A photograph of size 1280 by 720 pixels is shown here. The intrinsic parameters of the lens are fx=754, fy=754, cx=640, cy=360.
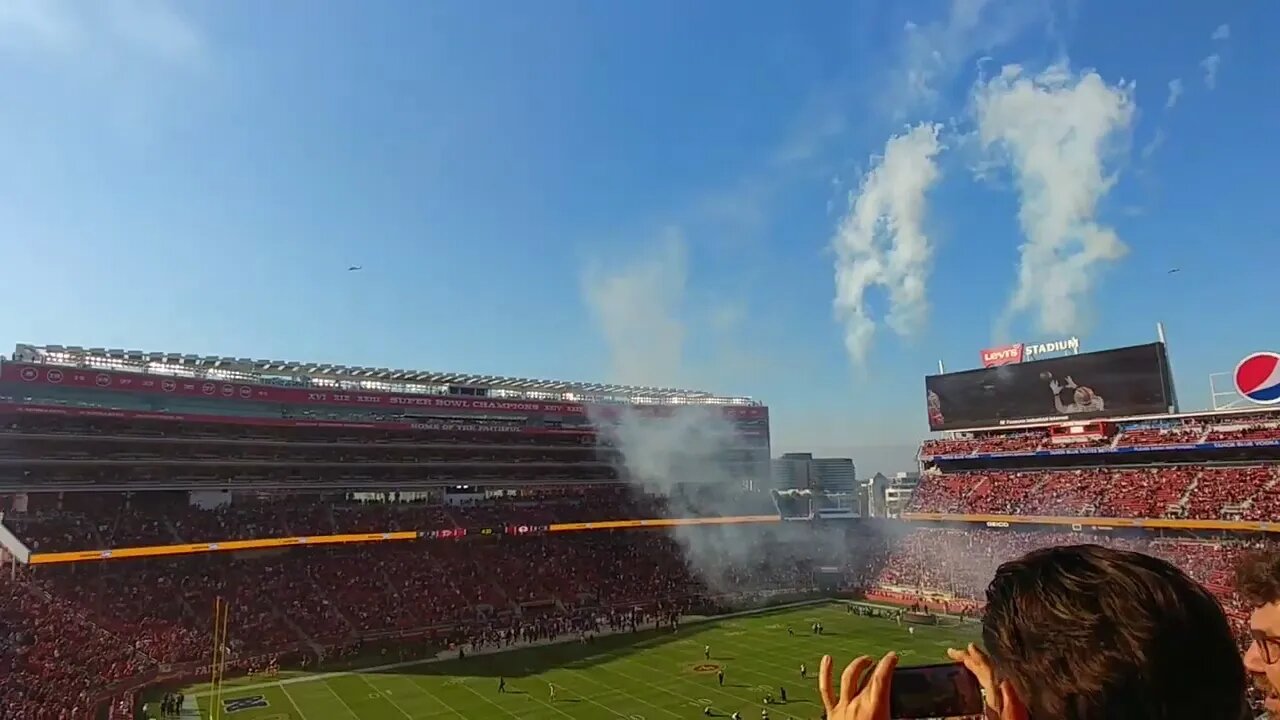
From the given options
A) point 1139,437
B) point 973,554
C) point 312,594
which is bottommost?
point 312,594

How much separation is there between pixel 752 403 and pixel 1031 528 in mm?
28469

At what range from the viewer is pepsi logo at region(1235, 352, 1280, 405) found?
4266 centimetres

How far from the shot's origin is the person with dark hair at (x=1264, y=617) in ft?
10.4

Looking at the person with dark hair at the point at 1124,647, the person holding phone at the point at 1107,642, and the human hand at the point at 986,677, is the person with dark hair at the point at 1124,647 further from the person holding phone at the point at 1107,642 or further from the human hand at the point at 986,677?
the human hand at the point at 986,677

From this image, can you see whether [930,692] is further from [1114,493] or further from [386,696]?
[1114,493]

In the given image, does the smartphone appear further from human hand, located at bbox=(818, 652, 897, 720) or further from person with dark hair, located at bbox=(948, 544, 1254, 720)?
person with dark hair, located at bbox=(948, 544, 1254, 720)

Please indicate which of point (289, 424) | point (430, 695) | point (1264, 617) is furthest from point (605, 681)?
point (1264, 617)

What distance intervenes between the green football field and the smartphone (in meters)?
25.9

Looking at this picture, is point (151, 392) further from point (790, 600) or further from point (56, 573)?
point (790, 600)

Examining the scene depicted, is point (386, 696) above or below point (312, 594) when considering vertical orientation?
below

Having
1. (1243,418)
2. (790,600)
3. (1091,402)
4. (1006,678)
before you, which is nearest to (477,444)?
(790,600)

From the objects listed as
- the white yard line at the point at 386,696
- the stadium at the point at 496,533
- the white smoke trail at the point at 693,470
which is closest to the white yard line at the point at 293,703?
Answer: the stadium at the point at 496,533

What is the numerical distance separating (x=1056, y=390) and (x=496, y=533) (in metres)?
40.9

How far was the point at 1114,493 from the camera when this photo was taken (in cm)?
4725
